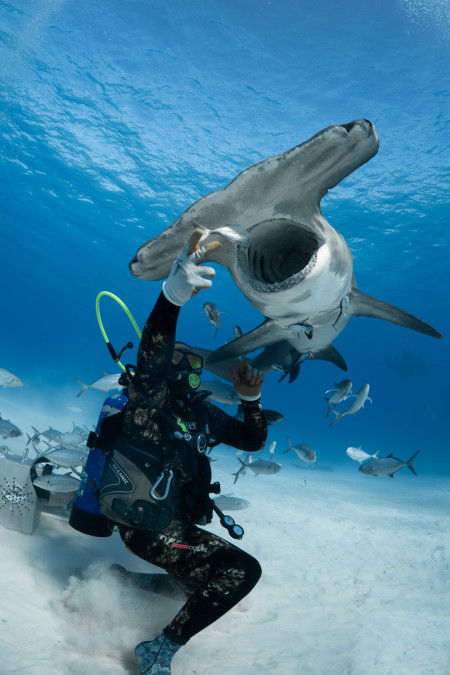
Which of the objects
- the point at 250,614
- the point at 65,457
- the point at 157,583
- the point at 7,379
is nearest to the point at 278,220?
the point at 157,583

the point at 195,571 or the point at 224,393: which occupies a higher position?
the point at 224,393

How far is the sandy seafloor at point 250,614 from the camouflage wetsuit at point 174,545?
618 mm

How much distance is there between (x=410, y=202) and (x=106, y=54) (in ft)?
53.3

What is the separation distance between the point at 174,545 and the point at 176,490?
476 mm

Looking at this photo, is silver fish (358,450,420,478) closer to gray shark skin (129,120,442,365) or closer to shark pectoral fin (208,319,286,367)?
shark pectoral fin (208,319,286,367)

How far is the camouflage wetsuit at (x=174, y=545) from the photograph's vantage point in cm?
252

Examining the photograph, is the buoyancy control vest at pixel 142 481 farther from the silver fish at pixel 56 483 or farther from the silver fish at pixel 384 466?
the silver fish at pixel 384 466

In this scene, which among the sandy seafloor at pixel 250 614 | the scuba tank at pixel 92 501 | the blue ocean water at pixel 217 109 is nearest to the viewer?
the sandy seafloor at pixel 250 614

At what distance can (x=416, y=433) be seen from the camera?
115m

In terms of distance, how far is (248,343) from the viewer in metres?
4.78

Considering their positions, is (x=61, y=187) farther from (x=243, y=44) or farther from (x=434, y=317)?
(x=434, y=317)

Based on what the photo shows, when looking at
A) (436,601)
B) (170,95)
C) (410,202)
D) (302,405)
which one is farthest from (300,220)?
(302,405)

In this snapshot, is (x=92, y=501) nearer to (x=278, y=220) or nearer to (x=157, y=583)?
(x=157, y=583)

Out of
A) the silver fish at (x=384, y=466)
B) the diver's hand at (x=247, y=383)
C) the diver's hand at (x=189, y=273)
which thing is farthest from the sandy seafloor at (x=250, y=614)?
the diver's hand at (x=189, y=273)
